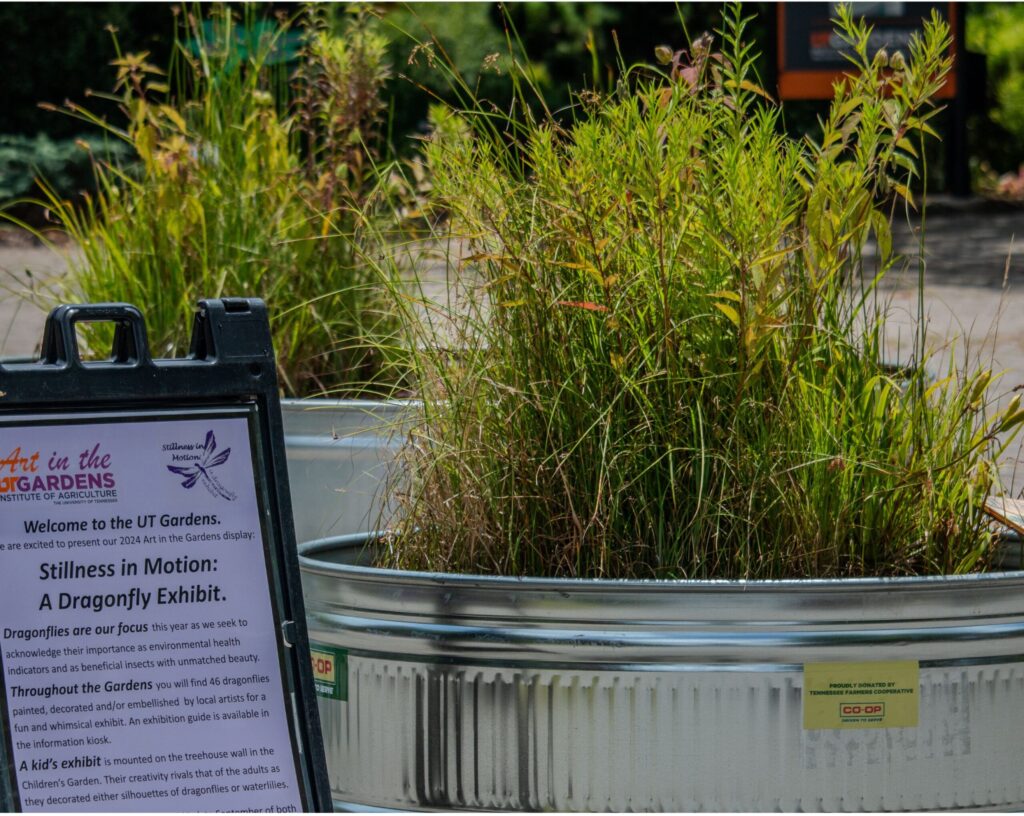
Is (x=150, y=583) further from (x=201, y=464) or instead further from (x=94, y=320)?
(x=94, y=320)

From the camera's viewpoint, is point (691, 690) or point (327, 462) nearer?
point (691, 690)

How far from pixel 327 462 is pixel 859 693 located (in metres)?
1.71

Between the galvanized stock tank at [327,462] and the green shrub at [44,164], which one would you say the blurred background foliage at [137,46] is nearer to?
the green shrub at [44,164]

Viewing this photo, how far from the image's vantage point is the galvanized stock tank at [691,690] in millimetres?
2021

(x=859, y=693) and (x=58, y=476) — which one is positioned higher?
(x=58, y=476)

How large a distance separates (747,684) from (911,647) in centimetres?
23

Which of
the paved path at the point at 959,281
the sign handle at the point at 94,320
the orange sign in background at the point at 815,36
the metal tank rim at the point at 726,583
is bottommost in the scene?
the paved path at the point at 959,281

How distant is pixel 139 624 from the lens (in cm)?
206

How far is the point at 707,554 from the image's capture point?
7.47ft

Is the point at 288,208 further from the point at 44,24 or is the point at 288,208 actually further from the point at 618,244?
the point at 44,24

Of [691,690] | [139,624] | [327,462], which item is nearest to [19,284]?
[327,462]

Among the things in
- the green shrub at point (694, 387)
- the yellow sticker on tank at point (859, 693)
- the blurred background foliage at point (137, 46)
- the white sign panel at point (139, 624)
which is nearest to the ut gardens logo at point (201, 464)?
the white sign panel at point (139, 624)

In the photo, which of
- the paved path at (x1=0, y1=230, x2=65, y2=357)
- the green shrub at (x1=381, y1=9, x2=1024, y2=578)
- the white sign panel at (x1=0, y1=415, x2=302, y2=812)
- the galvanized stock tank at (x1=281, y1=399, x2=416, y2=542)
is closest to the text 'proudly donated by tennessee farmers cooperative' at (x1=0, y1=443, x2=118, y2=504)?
the white sign panel at (x1=0, y1=415, x2=302, y2=812)

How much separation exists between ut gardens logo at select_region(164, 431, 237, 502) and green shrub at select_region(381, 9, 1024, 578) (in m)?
0.38
